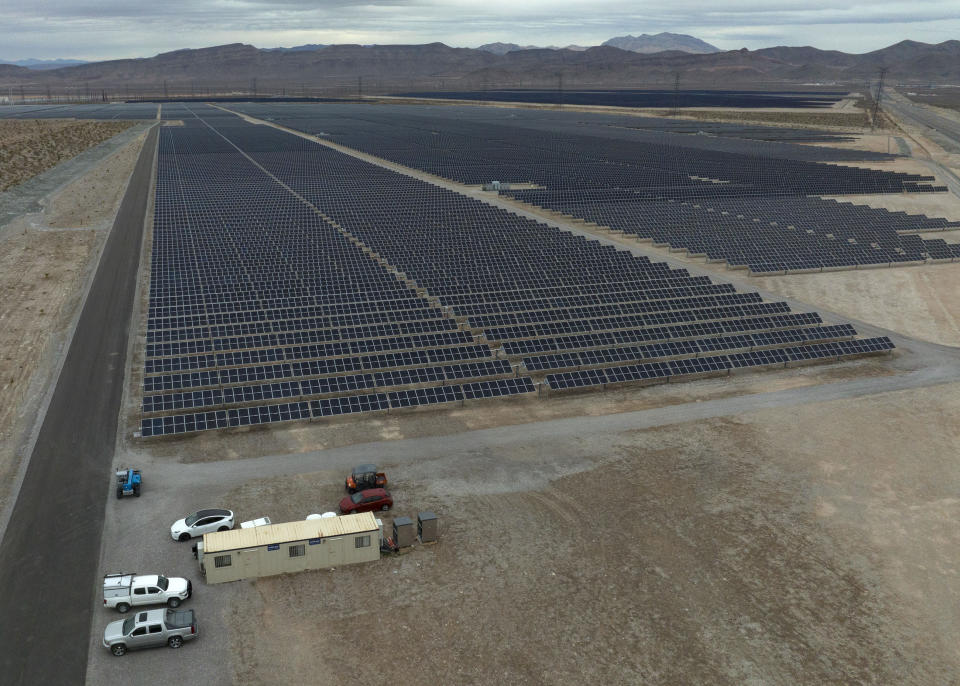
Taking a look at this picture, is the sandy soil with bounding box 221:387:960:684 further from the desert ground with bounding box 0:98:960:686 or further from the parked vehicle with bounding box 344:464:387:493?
the parked vehicle with bounding box 344:464:387:493

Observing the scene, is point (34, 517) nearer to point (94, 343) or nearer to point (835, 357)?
point (94, 343)

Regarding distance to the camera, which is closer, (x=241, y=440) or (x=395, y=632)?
(x=395, y=632)

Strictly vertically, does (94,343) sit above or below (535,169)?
below

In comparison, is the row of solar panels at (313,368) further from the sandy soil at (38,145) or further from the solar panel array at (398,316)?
the sandy soil at (38,145)

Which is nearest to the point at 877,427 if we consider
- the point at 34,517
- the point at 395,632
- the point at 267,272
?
the point at 395,632

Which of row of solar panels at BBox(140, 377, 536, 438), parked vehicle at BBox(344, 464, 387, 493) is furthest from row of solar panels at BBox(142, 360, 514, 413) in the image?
parked vehicle at BBox(344, 464, 387, 493)


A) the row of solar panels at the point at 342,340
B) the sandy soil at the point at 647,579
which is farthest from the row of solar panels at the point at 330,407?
the sandy soil at the point at 647,579
